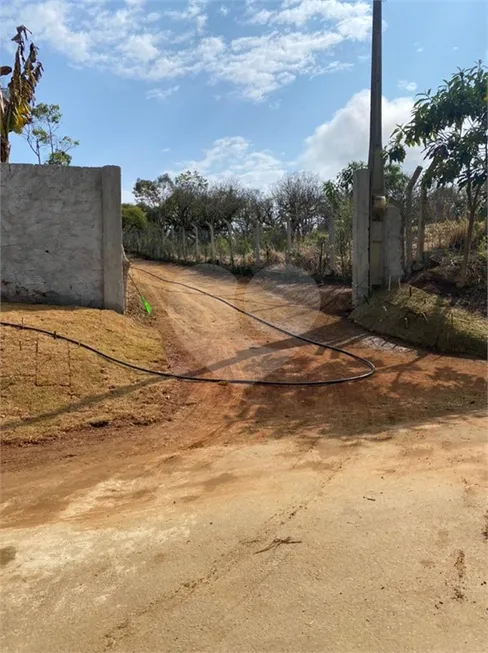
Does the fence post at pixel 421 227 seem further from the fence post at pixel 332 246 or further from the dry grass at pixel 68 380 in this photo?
the dry grass at pixel 68 380

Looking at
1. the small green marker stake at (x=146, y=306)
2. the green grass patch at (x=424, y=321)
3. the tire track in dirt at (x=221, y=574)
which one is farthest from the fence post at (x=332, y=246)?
the tire track in dirt at (x=221, y=574)

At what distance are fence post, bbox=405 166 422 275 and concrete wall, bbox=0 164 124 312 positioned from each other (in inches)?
248

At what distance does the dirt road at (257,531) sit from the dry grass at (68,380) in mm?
346

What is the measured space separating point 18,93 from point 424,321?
1039 centimetres

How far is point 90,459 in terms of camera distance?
168 inches

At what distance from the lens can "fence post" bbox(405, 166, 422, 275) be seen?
411 inches

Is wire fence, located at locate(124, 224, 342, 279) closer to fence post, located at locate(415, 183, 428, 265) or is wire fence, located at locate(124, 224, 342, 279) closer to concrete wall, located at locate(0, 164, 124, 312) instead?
fence post, located at locate(415, 183, 428, 265)

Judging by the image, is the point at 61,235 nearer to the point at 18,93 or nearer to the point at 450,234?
the point at 18,93

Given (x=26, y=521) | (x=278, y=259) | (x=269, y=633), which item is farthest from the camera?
(x=278, y=259)

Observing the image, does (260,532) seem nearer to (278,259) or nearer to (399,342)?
(399,342)

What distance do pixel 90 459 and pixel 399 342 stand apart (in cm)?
596

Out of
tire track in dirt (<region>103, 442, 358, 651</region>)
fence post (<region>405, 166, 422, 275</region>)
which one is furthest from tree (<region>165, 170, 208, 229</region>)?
tire track in dirt (<region>103, 442, 358, 651</region>)

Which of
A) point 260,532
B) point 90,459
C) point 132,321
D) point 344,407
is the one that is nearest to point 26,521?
point 90,459

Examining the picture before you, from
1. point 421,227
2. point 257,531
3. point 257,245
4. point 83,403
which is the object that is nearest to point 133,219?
point 257,245
